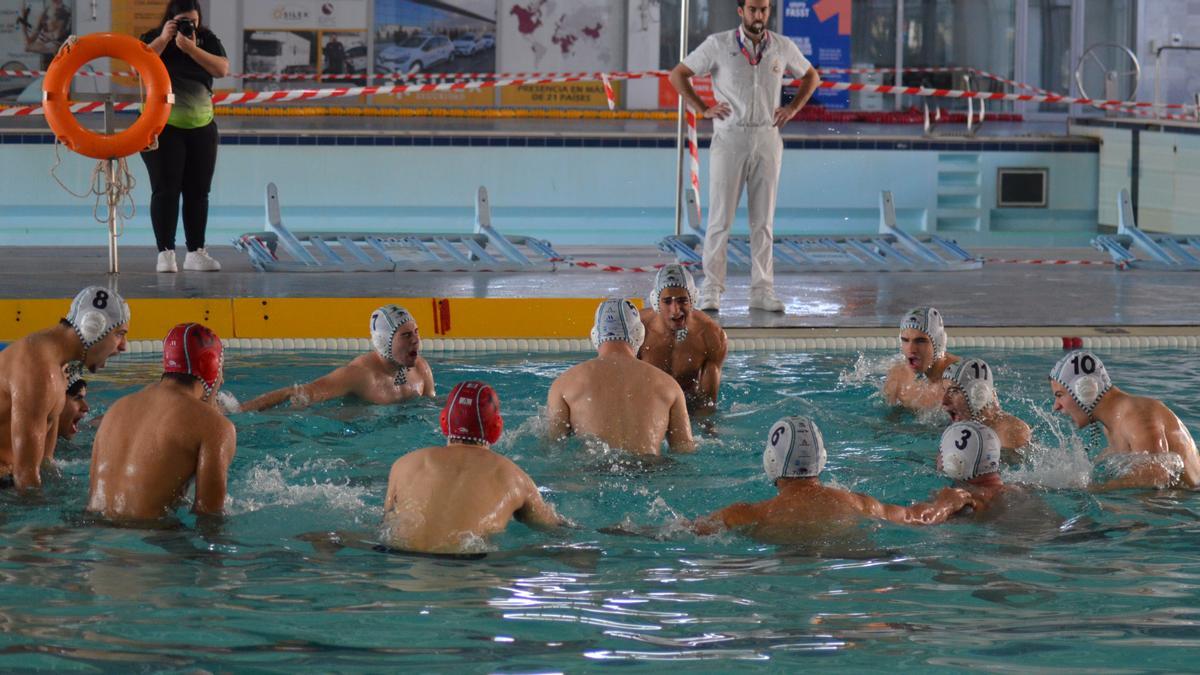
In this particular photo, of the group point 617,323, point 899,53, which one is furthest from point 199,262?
point 899,53

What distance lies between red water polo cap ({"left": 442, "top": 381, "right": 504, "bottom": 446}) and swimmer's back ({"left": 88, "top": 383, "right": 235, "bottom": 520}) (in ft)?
2.28

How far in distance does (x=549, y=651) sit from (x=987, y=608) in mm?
1247

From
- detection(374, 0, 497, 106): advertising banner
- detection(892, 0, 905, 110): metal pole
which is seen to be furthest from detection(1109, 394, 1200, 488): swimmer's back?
detection(892, 0, 905, 110): metal pole

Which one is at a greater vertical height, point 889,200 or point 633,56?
point 633,56

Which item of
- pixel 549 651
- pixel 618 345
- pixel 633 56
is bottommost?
pixel 549 651

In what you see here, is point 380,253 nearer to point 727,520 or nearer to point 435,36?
point 727,520

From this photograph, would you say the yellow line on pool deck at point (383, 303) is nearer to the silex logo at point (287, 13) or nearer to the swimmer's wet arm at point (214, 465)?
the swimmer's wet arm at point (214, 465)

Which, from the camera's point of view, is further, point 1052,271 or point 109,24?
point 109,24

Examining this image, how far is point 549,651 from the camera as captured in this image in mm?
3729

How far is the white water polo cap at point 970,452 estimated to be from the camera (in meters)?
5.04

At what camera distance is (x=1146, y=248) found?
11.9 metres

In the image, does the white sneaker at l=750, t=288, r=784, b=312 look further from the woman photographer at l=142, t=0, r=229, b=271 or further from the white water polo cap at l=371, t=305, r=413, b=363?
the woman photographer at l=142, t=0, r=229, b=271

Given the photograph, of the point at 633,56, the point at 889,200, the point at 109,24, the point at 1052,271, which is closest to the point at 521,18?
the point at 633,56

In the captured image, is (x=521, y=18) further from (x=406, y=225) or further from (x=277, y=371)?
(x=277, y=371)
